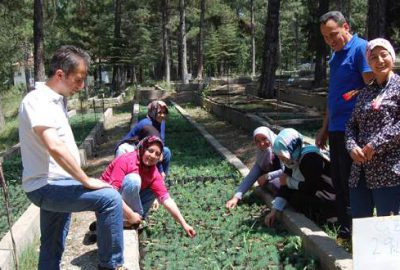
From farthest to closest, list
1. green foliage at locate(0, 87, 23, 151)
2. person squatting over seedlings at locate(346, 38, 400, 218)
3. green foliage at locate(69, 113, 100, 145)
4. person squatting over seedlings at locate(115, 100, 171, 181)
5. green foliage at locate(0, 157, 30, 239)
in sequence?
1. green foliage at locate(0, 87, 23, 151)
2. green foliage at locate(69, 113, 100, 145)
3. person squatting over seedlings at locate(115, 100, 171, 181)
4. green foliage at locate(0, 157, 30, 239)
5. person squatting over seedlings at locate(346, 38, 400, 218)

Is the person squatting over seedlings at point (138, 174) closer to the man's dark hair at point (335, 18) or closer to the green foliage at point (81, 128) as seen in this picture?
the man's dark hair at point (335, 18)

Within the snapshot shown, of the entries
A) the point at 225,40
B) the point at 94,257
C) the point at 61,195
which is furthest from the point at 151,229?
the point at 225,40

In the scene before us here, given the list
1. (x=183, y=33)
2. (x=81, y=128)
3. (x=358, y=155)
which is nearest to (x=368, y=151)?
(x=358, y=155)

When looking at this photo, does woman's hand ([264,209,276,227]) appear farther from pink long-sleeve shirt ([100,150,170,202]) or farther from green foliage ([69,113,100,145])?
green foliage ([69,113,100,145])

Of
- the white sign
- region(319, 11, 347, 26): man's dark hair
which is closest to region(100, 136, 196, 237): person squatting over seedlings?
region(319, 11, 347, 26): man's dark hair

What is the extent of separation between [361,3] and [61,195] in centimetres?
4740

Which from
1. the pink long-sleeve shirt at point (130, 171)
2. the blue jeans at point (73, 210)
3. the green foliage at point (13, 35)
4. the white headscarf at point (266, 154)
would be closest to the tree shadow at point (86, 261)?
the pink long-sleeve shirt at point (130, 171)

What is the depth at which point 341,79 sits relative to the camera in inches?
156

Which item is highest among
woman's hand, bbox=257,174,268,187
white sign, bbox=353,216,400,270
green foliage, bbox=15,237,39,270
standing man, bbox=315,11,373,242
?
standing man, bbox=315,11,373,242

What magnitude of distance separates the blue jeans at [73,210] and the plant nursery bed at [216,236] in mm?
899

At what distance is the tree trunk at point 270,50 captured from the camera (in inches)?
674

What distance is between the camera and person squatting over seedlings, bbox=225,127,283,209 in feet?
17.9

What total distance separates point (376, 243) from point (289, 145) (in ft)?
5.22

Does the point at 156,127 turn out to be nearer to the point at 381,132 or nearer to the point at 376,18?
the point at 381,132
